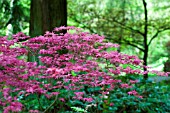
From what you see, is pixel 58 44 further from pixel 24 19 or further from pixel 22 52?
pixel 24 19

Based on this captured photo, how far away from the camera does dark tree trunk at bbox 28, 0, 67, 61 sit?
Result: 14.9 ft

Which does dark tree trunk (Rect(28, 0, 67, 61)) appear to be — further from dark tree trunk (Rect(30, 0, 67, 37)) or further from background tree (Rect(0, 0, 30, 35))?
background tree (Rect(0, 0, 30, 35))

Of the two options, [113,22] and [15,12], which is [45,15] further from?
[113,22]

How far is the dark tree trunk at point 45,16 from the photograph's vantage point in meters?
4.54

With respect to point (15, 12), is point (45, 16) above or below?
below

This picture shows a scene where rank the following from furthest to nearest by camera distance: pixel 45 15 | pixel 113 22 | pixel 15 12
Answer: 1. pixel 113 22
2. pixel 15 12
3. pixel 45 15

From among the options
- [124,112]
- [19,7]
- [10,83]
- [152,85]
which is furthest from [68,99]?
[19,7]

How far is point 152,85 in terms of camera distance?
519 centimetres

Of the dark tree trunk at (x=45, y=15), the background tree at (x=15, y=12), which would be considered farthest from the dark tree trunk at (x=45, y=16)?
the background tree at (x=15, y=12)

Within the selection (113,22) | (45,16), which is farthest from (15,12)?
(45,16)

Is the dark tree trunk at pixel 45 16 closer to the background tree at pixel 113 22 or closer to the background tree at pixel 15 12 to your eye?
the background tree at pixel 15 12

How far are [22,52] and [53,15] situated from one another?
6.52ft

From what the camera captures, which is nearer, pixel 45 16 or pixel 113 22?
pixel 45 16

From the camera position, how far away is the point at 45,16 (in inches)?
179
